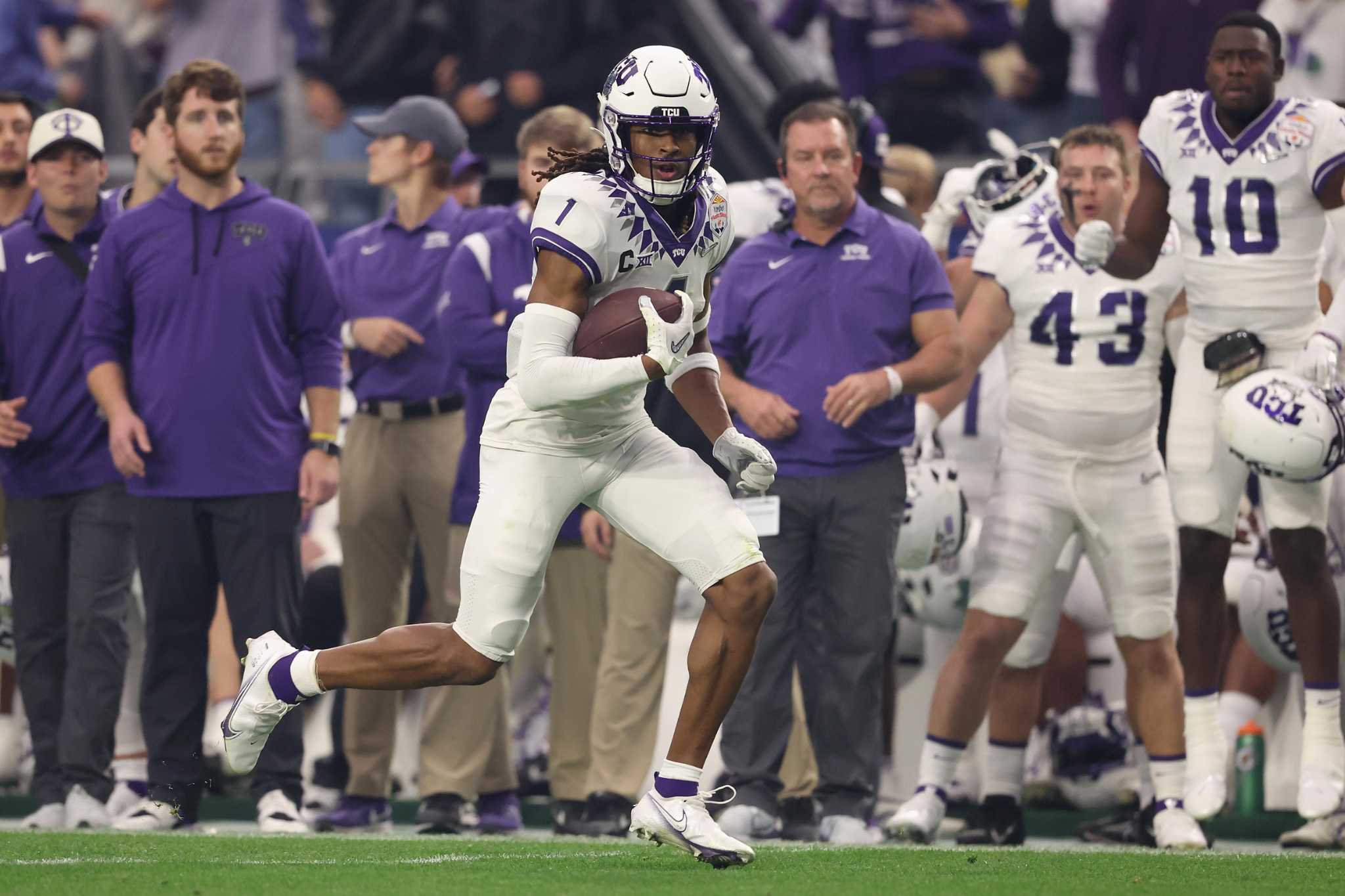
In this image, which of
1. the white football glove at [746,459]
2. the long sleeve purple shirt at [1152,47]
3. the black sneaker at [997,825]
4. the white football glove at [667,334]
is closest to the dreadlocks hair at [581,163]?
the white football glove at [667,334]

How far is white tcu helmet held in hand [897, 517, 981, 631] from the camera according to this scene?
25.9ft

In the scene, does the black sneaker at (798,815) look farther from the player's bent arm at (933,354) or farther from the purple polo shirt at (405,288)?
the purple polo shirt at (405,288)

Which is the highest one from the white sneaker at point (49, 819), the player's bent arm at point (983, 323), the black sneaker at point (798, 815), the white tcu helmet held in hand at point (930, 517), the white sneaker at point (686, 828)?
the player's bent arm at point (983, 323)

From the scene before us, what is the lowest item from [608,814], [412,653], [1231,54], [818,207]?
[608,814]

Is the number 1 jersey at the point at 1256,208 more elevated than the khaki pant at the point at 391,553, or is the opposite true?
the number 1 jersey at the point at 1256,208

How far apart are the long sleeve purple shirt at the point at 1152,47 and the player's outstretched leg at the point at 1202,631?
295 centimetres

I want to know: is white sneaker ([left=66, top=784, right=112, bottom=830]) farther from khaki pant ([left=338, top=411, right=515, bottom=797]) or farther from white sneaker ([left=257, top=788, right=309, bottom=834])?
khaki pant ([left=338, top=411, right=515, bottom=797])

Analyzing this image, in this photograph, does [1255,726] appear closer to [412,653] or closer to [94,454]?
[412,653]

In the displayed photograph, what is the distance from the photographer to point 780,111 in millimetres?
8266

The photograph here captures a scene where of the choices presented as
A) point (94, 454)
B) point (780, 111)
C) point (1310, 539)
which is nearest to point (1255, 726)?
point (1310, 539)

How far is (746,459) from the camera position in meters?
5.70

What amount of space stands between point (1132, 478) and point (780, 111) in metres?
2.03

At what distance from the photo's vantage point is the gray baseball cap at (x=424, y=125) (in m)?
8.26

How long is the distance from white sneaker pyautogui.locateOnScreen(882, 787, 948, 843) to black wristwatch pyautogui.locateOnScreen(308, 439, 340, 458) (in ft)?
7.01
